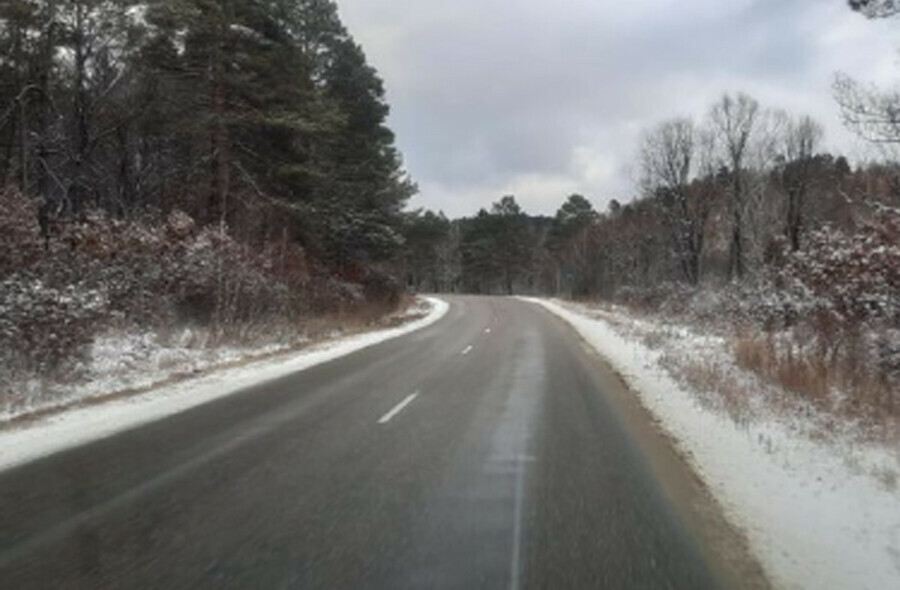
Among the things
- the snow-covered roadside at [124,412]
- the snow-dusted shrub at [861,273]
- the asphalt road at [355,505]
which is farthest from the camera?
the snow-dusted shrub at [861,273]

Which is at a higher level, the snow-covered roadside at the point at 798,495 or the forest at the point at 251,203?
the forest at the point at 251,203

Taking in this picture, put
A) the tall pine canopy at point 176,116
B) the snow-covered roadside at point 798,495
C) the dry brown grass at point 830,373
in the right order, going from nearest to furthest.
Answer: the snow-covered roadside at point 798,495, the dry brown grass at point 830,373, the tall pine canopy at point 176,116

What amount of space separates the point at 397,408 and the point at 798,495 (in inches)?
260

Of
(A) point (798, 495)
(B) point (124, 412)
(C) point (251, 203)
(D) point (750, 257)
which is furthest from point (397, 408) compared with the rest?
(D) point (750, 257)

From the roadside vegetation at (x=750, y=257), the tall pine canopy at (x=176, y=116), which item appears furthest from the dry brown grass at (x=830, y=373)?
the tall pine canopy at (x=176, y=116)

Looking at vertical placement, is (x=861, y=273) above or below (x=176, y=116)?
below

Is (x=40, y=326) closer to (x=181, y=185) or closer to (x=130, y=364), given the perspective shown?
(x=130, y=364)

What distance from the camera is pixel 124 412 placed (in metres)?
12.6

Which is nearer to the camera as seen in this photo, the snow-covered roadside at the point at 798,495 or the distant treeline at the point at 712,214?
the snow-covered roadside at the point at 798,495

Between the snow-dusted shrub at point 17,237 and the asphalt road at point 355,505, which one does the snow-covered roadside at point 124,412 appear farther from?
the snow-dusted shrub at point 17,237

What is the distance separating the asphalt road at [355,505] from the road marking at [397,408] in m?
0.04

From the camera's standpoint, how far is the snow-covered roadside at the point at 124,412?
10.1 meters

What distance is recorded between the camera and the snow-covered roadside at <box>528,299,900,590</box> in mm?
6062

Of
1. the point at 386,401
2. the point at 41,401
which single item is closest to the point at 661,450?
the point at 386,401
